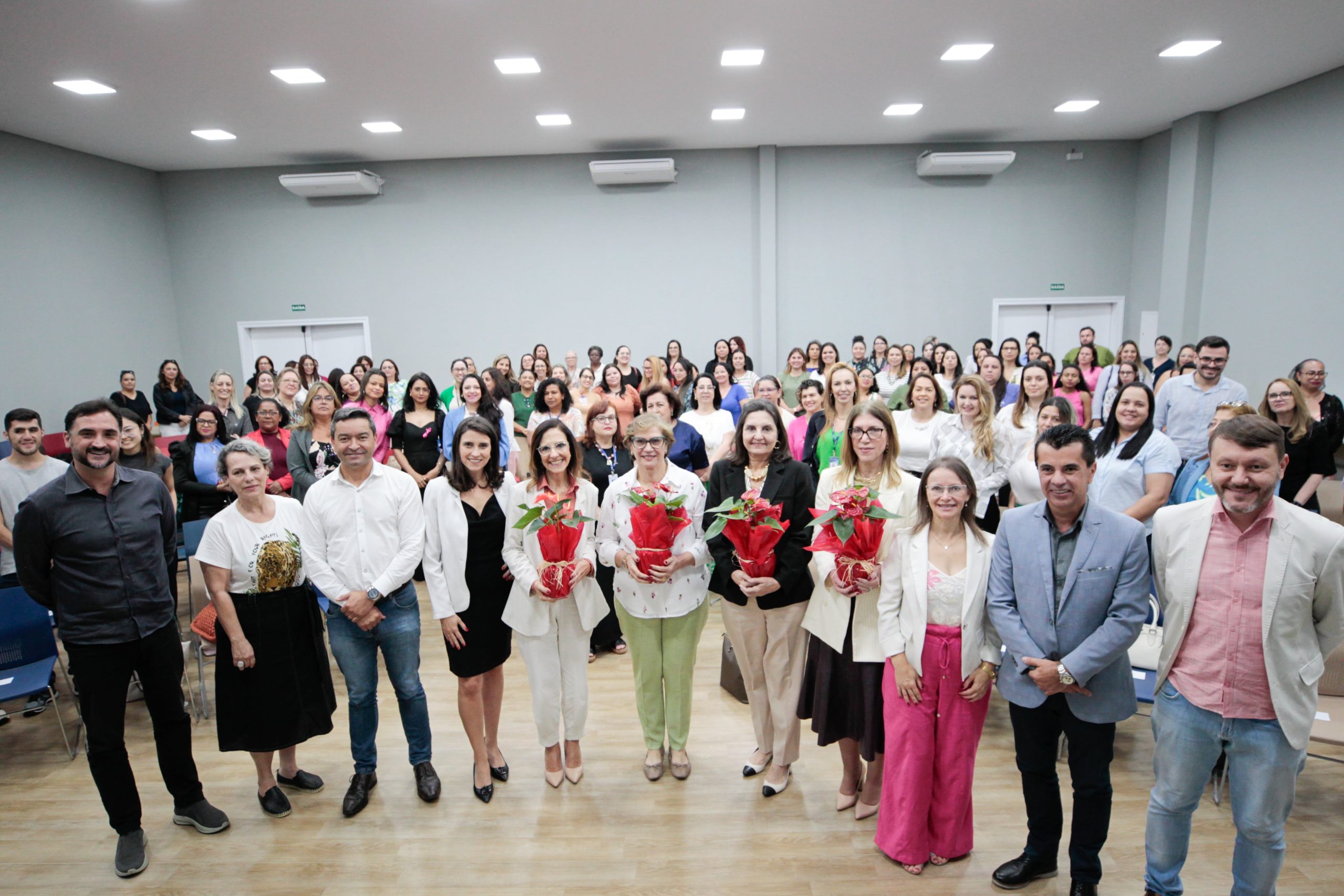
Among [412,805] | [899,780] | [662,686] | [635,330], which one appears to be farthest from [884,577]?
[635,330]

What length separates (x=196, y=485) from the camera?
15.2ft

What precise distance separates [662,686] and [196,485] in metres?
3.70

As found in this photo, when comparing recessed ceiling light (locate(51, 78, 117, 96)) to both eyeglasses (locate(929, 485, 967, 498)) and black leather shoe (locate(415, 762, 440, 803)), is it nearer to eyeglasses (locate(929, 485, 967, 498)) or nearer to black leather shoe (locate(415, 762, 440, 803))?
black leather shoe (locate(415, 762, 440, 803))

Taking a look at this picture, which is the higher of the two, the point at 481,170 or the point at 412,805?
the point at 481,170

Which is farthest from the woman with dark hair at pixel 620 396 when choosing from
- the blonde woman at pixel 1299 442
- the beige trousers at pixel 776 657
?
the blonde woman at pixel 1299 442

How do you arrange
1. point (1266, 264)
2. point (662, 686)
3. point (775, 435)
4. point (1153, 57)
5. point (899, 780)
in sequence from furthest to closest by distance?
point (1266, 264)
point (1153, 57)
point (662, 686)
point (775, 435)
point (899, 780)

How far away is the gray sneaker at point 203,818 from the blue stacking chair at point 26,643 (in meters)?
1.04

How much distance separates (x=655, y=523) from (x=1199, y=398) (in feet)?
14.3

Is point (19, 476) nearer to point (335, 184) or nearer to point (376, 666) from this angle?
point (376, 666)

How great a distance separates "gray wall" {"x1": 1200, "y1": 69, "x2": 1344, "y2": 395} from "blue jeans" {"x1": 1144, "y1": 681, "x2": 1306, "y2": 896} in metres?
7.48

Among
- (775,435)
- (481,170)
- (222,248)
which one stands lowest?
(775,435)

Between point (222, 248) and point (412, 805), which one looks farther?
point (222, 248)

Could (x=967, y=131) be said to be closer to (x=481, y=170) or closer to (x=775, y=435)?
(x=481, y=170)

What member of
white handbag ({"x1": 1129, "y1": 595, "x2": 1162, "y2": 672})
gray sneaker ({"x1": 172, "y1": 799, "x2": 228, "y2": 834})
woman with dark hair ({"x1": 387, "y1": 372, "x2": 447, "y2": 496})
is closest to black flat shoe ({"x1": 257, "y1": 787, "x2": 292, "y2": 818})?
gray sneaker ({"x1": 172, "y1": 799, "x2": 228, "y2": 834})
